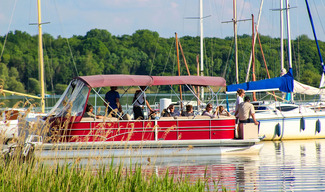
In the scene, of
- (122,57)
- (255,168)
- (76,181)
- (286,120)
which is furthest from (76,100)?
(122,57)

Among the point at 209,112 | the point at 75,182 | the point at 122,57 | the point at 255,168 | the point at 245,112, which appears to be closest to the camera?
the point at 75,182

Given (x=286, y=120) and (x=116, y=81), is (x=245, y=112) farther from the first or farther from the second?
(x=286, y=120)

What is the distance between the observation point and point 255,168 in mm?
13836

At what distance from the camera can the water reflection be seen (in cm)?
1095

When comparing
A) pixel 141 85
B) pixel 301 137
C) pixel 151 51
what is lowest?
pixel 301 137

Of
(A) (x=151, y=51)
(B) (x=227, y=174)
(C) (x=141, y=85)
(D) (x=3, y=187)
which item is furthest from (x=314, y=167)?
(A) (x=151, y=51)

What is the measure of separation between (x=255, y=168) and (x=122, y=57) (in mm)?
92086

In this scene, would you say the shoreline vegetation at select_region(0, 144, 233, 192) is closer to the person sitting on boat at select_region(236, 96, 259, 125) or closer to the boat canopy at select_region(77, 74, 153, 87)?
the boat canopy at select_region(77, 74, 153, 87)

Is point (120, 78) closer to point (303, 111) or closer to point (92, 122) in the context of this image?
point (92, 122)

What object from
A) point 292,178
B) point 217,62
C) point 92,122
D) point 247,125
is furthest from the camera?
point 217,62

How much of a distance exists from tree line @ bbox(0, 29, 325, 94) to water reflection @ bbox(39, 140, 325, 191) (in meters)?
55.2

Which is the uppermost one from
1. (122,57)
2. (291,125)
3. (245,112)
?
(122,57)

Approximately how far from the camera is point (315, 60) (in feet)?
258

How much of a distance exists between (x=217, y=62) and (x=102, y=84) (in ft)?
211
